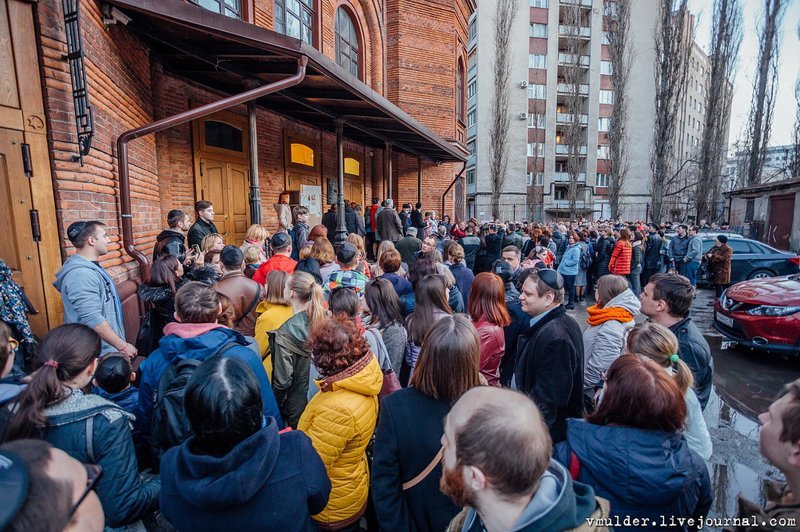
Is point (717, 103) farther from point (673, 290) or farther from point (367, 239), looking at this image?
point (673, 290)

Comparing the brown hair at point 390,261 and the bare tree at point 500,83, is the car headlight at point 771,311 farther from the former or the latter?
the bare tree at point 500,83

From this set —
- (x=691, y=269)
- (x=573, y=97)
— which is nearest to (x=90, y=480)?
(x=691, y=269)

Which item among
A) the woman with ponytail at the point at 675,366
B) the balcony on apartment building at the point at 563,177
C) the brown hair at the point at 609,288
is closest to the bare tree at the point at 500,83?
the balcony on apartment building at the point at 563,177

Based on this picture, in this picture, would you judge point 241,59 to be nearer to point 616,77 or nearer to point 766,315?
point 766,315

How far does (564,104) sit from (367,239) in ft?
98.7

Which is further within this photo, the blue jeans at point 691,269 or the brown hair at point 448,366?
the blue jeans at point 691,269

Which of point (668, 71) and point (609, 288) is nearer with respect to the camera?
point (609, 288)

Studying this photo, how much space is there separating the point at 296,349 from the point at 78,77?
345 centimetres

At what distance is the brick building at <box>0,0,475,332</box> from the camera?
3561 mm

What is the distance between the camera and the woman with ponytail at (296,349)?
2848 mm

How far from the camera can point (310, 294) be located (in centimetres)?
310

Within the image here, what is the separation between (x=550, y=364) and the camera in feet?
8.27

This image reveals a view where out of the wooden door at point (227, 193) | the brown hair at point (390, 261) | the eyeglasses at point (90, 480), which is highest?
the wooden door at point (227, 193)

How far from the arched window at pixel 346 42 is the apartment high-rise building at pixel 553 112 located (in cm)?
2039
